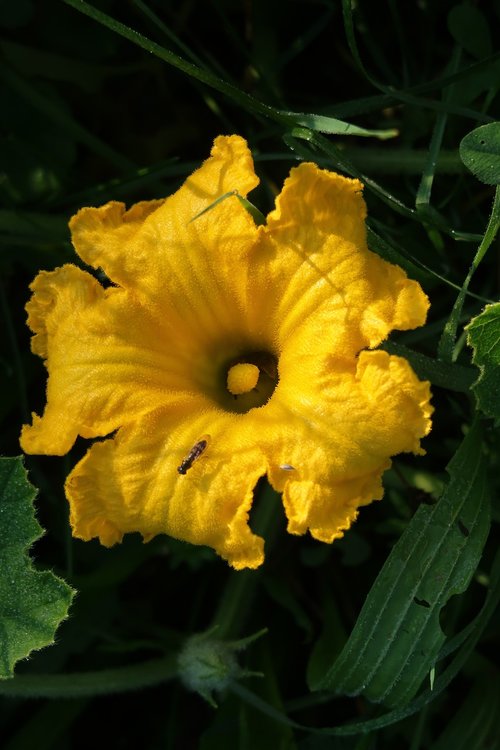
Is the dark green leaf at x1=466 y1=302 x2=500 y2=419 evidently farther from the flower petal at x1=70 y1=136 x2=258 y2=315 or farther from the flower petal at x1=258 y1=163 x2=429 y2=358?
the flower petal at x1=70 y1=136 x2=258 y2=315

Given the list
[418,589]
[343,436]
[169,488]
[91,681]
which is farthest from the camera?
[91,681]

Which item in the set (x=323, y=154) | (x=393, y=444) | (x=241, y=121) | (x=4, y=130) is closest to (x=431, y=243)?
(x=323, y=154)

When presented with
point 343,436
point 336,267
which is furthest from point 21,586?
point 336,267

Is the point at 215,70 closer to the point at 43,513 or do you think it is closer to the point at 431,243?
the point at 431,243

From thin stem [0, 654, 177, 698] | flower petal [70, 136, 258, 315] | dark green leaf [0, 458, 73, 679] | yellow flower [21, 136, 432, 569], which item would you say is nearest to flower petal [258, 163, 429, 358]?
yellow flower [21, 136, 432, 569]

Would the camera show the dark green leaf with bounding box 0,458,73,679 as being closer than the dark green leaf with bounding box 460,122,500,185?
No

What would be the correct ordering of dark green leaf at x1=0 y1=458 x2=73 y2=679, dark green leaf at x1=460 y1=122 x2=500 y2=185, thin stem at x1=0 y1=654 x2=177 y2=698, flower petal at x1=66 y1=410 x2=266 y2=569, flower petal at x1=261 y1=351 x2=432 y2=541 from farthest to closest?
thin stem at x1=0 y1=654 x2=177 y2=698 → dark green leaf at x1=0 y1=458 x2=73 y2=679 → dark green leaf at x1=460 y1=122 x2=500 y2=185 → flower petal at x1=66 y1=410 x2=266 y2=569 → flower petal at x1=261 y1=351 x2=432 y2=541

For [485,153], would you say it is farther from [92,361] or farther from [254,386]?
[92,361]
